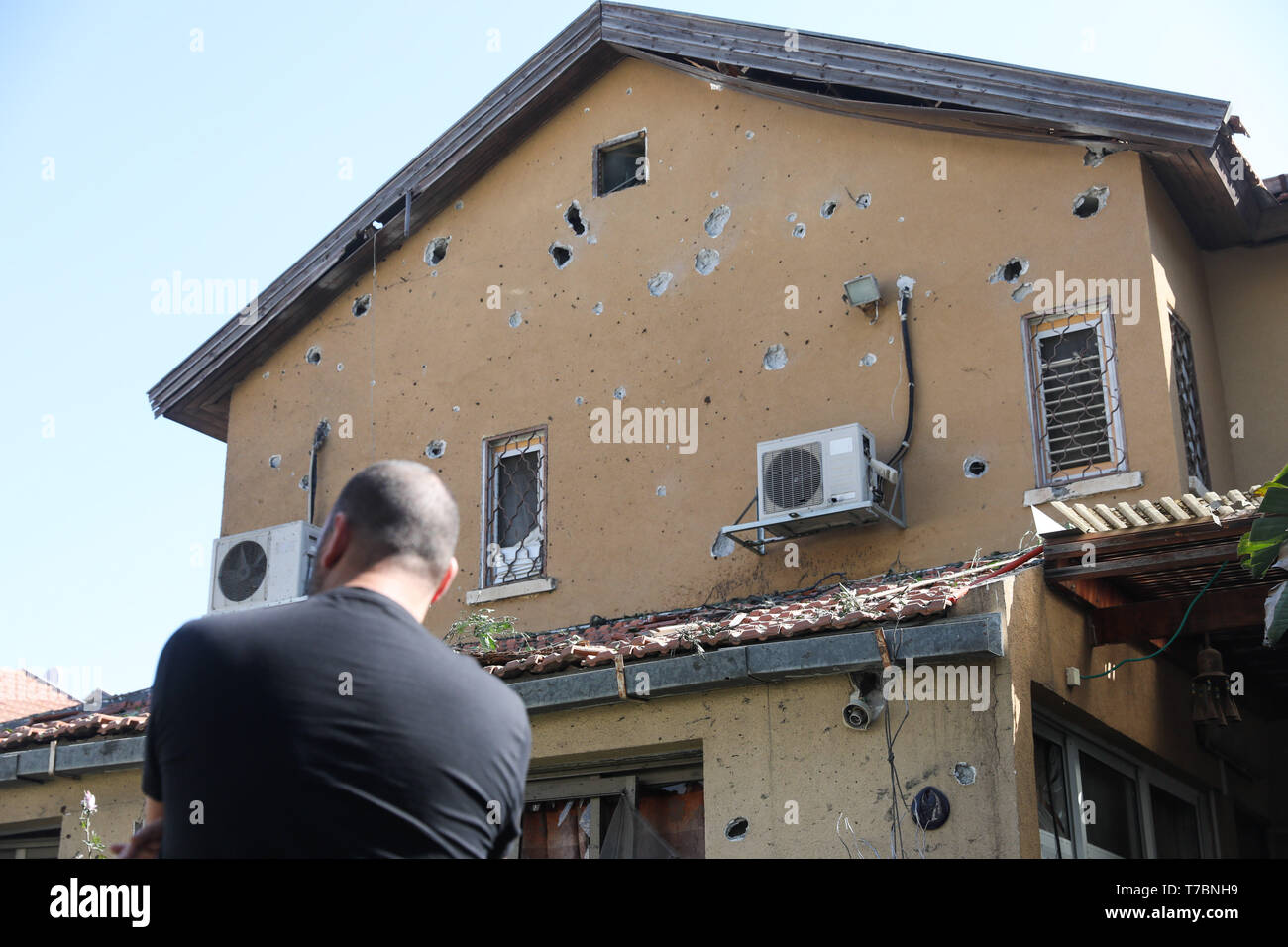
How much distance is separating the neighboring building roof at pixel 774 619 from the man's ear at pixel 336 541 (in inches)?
192

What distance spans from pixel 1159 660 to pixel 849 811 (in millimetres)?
3371

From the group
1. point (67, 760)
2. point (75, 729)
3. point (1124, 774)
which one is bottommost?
point (1124, 774)

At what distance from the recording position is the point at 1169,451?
940cm

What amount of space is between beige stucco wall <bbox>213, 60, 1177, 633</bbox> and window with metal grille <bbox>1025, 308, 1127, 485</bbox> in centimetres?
11

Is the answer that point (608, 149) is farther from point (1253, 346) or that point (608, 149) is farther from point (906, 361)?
point (1253, 346)

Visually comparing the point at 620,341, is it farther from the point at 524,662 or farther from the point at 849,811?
the point at 849,811

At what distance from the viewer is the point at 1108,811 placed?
8969 mm

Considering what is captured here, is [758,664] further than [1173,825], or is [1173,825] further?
[1173,825]

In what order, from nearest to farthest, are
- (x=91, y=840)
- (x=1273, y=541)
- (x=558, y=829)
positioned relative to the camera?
1. (x=1273, y=541)
2. (x=558, y=829)
3. (x=91, y=840)

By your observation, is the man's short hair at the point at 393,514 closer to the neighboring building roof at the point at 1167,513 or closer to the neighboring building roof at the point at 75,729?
the neighboring building roof at the point at 1167,513

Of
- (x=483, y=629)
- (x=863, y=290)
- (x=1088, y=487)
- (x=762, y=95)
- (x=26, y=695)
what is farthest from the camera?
(x=26, y=695)

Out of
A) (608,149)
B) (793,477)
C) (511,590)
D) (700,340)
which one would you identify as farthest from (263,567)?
(608,149)

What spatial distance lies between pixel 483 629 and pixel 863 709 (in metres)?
3.56
